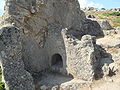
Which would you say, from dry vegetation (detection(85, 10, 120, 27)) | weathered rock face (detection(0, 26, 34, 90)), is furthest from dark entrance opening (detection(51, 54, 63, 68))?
dry vegetation (detection(85, 10, 120, 27))

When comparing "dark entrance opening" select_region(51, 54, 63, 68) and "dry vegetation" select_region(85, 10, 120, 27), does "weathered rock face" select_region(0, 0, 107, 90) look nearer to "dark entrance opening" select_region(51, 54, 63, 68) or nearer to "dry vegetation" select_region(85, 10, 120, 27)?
"dark entrance opening" select_region(51, 54, 63, 68)

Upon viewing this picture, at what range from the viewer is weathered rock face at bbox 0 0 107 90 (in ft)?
49.4

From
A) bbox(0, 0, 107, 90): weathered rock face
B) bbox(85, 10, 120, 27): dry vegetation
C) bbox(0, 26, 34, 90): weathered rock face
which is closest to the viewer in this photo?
bbox(0, 26, 34, 90): weathered rock face

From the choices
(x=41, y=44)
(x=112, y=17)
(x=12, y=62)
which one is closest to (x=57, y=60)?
(x=41, y=44)

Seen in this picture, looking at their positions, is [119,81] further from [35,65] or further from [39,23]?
[39,23]

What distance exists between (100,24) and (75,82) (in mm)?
11631

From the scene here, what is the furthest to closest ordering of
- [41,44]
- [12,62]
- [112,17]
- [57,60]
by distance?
[112,17], [57,60], [41,44], [12,62]

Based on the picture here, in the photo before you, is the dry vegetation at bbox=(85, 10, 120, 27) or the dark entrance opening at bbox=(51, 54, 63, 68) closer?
the dark entrance opening at bbox=(51, 54, 63, 68)

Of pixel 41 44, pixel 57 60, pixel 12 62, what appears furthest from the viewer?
pixel 57 60

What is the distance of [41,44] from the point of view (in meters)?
19.1

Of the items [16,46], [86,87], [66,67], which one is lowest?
[86,87]

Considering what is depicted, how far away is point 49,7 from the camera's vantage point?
1977 centimetres

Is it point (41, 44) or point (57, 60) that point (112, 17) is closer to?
point (57, 60)

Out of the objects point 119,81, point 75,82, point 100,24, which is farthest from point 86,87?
point 100,24
